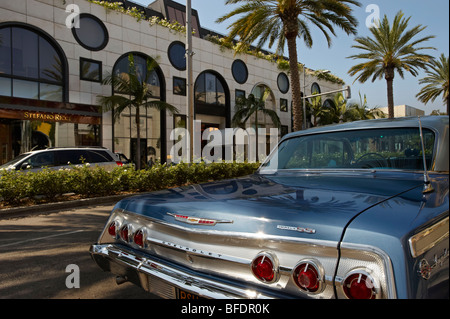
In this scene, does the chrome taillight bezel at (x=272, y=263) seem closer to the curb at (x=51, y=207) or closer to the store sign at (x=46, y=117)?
the curb at (x=51, y=207)

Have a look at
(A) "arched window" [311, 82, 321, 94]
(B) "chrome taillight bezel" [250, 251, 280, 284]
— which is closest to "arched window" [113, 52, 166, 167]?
(B) "chrome taillight bezel" [250, 251, 280, 284]

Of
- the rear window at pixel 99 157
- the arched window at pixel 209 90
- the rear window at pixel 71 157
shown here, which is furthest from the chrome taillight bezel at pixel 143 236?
the arched window at pixel 209 90

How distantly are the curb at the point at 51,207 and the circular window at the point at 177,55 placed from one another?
15.4 m

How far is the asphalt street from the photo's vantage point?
9.97ft

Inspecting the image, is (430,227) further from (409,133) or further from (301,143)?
(301,143)

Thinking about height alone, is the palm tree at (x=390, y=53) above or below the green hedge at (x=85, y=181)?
above

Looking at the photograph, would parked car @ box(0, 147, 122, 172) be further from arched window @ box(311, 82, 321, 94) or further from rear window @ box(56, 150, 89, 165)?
arched window @ box(311, 82, 321, 94)

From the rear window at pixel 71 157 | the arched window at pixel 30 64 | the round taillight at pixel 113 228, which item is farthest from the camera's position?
the arched window at pixel 30 64

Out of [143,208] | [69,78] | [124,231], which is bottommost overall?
[124,231]

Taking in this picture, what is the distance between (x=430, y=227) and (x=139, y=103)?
57.8 ft

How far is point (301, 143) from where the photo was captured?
303cm

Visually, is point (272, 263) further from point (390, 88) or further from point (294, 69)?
point (390, 88)

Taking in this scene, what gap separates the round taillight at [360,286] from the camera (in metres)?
1.19
